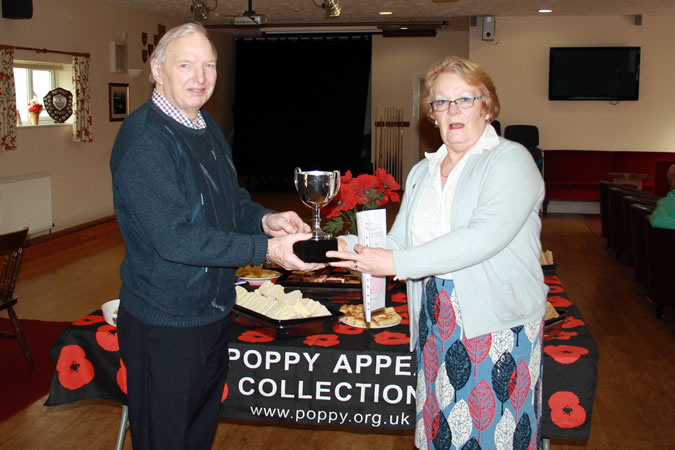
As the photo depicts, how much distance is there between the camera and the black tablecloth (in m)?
2.20

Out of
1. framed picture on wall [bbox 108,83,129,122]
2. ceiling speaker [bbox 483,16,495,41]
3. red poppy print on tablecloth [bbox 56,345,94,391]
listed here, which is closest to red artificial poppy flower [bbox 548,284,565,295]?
red poppy print on tablecloth [bbox 56,345,94,391]

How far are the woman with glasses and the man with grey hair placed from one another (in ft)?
1.14

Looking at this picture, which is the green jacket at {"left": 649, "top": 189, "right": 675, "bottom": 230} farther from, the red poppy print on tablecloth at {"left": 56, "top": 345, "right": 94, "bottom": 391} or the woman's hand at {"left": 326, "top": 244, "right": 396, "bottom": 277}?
the red poppy print on tablecloth at {"left": 56, "top": 345, "right": 94, "bottom": 391}

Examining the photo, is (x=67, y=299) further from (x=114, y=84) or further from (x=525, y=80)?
(x=525, y=80)

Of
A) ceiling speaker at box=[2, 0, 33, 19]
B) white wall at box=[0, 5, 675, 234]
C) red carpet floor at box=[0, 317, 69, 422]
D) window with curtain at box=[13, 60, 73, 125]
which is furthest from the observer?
white wall at box=[0, 5, 675, 234]

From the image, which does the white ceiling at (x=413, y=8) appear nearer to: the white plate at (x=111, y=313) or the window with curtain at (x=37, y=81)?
the window with curtain at (x=37, y=81)

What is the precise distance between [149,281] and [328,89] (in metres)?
11.5

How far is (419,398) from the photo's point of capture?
6.68ft

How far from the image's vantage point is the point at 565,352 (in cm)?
220

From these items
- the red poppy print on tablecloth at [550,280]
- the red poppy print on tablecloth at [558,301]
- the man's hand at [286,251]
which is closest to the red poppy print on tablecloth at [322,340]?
the man's hand at [286,251]

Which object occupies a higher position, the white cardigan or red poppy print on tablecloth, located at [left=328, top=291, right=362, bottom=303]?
the white cardigan

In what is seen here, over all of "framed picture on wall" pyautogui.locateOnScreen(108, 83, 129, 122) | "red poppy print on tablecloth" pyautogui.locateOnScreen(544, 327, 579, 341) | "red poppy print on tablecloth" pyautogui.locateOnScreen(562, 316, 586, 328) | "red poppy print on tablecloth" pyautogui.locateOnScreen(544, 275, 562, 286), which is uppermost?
"framed picture on wall" pyautogui.locateOnScreen(108, 83, 129, 122)

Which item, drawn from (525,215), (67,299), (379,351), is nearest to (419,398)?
(379,351)

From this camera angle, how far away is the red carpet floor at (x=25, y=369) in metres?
3.60
